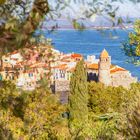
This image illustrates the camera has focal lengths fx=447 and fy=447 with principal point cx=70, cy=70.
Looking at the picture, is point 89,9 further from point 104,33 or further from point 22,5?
point 22,5

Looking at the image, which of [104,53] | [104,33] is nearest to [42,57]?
[104,33]

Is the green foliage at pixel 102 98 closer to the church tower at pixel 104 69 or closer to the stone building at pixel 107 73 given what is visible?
the stone building at pixel 107 73

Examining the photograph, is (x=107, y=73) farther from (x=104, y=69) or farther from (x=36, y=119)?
(x=36, y=119)

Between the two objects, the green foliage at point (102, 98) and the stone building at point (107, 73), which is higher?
the green foliage at point (102, 98)

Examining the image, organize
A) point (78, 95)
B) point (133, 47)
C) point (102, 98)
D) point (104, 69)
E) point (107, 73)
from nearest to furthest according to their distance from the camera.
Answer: point (133, 47)
point (78, 95)
point (102, 98)
point (107, 73)
point (104, 69)

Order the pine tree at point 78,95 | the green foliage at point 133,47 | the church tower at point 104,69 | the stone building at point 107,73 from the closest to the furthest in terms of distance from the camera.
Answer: the green foliage at point 133,47
the pine tree at point 78,95
the stone building at point 107,73
the church tower at point 104,69

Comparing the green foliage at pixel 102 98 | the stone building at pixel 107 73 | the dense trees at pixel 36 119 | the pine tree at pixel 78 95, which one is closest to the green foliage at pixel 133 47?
the dense trees at pixel 36 119

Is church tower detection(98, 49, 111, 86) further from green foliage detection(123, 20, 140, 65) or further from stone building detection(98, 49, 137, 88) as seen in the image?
green foliage detection(123, 20, 140, 65)

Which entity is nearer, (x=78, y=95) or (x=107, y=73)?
(x=78, y=95)

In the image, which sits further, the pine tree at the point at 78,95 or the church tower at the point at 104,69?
the church tower at the point at 104,69

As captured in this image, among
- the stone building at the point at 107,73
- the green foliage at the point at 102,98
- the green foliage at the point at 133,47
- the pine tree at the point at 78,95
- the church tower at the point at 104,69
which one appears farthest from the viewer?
the church tower at the point at 104,69

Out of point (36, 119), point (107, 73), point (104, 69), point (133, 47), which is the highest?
point (133, 47)

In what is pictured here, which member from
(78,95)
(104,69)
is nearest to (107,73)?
(104,69)

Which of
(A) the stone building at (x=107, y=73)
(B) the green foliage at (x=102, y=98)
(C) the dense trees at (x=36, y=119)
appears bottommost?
(A) the stone building at (x=107, y=73)
